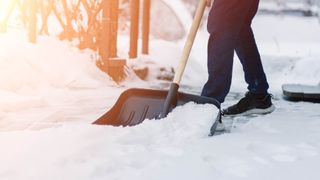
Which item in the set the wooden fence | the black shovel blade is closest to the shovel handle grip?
the black shovel blade

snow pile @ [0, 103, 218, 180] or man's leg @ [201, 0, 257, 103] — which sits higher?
man's leg @ [201, 0, 257, 103]

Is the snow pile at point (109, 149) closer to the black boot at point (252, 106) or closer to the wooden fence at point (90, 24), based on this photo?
the black boot at point (252, 106)

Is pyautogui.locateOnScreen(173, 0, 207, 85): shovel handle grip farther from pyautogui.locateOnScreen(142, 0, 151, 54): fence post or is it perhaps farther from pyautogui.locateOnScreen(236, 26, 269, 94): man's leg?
pyautogui.locateOnScreen(142, 0, 151, 54): fence post

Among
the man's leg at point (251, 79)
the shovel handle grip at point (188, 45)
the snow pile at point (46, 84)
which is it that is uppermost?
the shovel handle grip at point (188, 45)

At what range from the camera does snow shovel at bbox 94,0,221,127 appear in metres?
2.53

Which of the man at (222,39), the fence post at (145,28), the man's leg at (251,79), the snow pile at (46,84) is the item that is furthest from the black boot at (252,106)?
the fence post at (145,28)

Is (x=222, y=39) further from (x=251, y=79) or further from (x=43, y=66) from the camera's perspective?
(x=43, y=66)

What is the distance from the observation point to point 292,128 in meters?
2.77

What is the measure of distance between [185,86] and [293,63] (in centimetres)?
352

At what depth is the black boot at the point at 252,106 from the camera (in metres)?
3.19

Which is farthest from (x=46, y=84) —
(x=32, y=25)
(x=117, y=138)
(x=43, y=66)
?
(x=117, y=138)

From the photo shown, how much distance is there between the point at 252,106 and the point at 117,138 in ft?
4.44

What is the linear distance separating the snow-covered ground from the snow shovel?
8cm

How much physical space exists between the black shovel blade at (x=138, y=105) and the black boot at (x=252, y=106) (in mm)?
641
